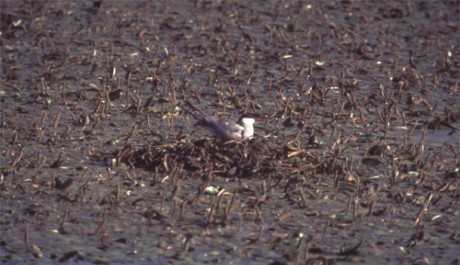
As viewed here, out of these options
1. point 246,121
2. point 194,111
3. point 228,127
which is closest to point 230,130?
point 228,127

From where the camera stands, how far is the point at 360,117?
11.7m

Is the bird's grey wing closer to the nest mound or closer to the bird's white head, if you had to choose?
the nest mound

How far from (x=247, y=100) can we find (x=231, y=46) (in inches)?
91.4

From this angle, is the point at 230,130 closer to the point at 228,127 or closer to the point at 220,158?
the point at 228,127

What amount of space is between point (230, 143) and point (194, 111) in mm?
1486

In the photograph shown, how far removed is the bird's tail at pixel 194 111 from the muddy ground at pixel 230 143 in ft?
0.33

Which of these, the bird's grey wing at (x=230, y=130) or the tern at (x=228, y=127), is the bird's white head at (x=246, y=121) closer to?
the tern at (x=228, y=127)

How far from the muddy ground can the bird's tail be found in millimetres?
99

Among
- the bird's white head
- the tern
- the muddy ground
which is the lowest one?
the muddy ground

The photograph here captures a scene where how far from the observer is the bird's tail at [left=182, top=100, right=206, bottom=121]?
10594 millimetres

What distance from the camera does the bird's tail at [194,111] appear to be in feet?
34.8

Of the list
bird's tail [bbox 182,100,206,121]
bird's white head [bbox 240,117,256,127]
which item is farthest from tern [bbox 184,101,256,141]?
bird's tail [bbox 182,100,206,121]

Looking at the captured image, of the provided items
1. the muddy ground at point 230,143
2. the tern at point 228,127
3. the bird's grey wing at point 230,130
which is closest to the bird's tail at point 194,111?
the muddy ground at point 230,143

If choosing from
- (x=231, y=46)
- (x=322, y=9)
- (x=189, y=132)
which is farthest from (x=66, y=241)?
(x=322, y=9)
